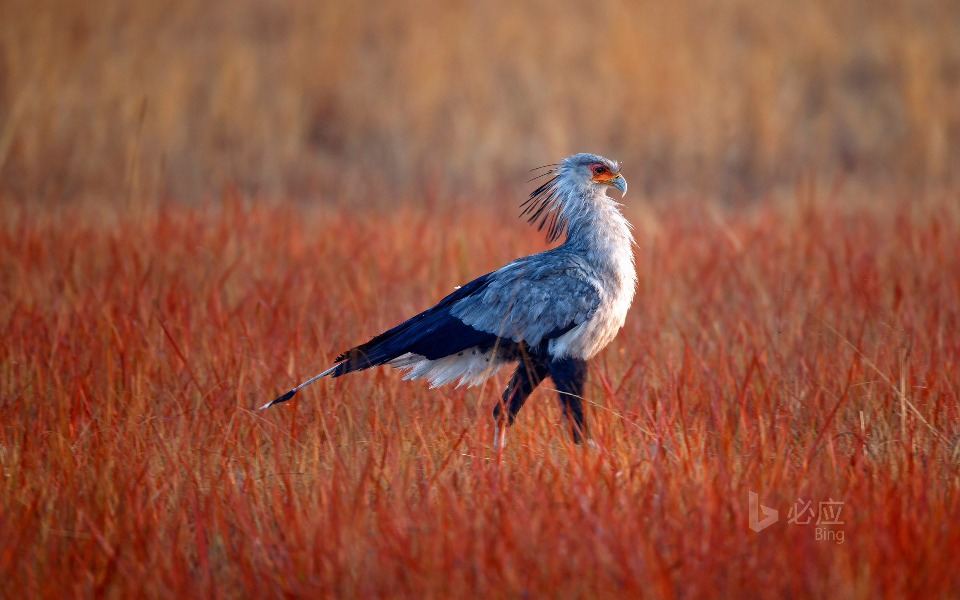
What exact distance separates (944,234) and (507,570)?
4878 mm

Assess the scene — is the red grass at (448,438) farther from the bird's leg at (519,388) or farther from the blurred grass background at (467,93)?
the blurred grass background at (467,93)

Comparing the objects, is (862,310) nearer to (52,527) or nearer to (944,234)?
(944,234)

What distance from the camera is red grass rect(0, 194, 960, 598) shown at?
2309mm

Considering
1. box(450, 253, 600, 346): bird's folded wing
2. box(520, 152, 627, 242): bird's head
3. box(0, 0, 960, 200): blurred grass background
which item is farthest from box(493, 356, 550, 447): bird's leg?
box(0, 0, 960, 200): blurred grass background

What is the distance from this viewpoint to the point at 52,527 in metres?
2.68

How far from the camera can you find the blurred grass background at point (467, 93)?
9.20 metres

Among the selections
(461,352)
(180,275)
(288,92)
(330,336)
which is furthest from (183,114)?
(461,352)

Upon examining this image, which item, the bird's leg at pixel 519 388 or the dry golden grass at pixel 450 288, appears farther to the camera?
the bird's leg at pixel 519 388

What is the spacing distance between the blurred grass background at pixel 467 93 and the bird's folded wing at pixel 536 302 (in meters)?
5.26

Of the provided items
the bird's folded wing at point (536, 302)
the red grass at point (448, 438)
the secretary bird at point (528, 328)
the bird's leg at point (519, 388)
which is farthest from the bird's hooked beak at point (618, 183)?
the bird's leg at point (519, 388)

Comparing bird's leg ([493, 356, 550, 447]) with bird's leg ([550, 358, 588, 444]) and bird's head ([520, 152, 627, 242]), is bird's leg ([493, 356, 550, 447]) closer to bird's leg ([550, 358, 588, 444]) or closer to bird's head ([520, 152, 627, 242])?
A: bird's leg ([550, 358, 588, 444])

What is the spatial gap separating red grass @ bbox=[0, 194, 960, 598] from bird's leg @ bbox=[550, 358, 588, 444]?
0.11m

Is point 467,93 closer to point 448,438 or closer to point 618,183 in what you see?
point 618,183

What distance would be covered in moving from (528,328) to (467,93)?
7.38m
